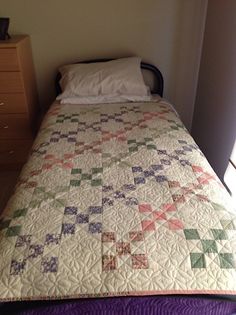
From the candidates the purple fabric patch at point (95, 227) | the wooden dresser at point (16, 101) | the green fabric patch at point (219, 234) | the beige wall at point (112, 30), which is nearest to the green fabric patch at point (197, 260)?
the green fabric patch at point (219, 234)

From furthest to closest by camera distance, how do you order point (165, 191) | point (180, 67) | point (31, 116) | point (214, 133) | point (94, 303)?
point (180, 67)
point (31, 116)
point (214, 133)
point (165, 191)
point (94, 303)

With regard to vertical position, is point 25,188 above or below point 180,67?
below

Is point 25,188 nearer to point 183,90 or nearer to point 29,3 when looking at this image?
point 29,3

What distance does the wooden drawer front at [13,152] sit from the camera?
234 centimetres

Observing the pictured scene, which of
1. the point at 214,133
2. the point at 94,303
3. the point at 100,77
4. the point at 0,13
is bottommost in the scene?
the point at 214,133

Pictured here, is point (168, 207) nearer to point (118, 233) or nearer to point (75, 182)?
point (118, 233)

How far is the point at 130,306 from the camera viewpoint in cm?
83

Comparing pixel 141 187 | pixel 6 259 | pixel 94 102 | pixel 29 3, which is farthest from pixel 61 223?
pixel 29 3

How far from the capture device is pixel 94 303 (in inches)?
32.7

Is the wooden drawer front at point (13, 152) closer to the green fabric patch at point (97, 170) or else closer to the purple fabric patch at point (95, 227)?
the green fabric patch at point (97, 170)

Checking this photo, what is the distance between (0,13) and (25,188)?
5.63 feet

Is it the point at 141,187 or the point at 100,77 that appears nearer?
the point at 141,187

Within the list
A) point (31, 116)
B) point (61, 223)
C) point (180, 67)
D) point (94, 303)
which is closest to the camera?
point (94, 303)

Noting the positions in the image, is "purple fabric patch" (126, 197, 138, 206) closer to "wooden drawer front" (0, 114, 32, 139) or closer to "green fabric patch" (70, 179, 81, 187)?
"green fabric patch" (70, 179, 81, 187)
